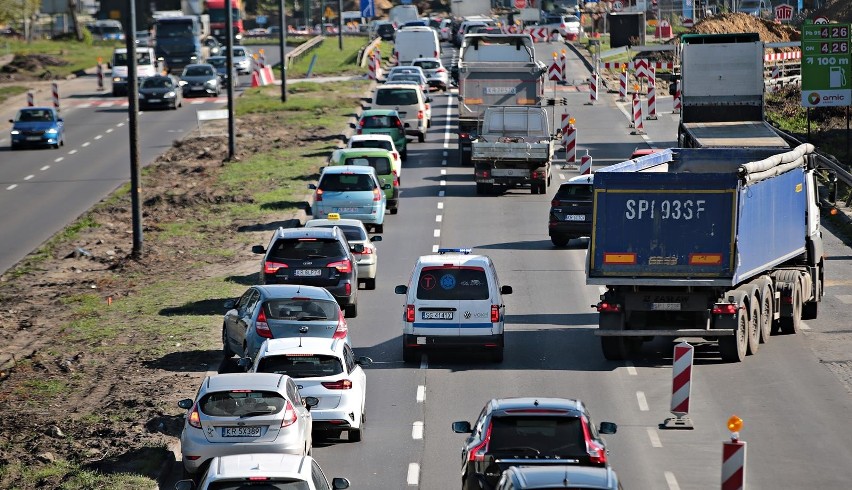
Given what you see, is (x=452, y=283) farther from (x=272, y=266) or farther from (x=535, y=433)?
(x=535, y=433)

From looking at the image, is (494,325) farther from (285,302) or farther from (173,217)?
(173,217)

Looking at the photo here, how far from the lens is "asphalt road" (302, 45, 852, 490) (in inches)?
748

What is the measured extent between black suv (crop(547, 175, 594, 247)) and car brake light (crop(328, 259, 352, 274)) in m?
9.25

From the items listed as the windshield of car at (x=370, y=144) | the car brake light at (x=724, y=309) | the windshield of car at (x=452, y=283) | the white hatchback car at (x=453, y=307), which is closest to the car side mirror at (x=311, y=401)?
the white hatchback car at (x=453, y=307)

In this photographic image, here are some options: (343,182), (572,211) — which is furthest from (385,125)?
(572,211)

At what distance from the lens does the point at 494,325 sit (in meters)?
24.8

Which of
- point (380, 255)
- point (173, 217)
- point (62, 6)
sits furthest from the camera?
point (62, 6)

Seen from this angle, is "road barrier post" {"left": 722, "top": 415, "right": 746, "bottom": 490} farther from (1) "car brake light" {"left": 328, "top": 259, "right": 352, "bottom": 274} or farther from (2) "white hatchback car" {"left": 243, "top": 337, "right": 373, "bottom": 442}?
(1) "car brake light" {"left": 328, "top": 259, "right": 352, "bottom": 274}

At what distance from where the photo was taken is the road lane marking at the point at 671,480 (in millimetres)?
17969

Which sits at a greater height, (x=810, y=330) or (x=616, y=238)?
(x=616, y=238)

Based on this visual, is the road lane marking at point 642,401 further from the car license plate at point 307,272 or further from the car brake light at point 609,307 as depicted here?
the car license plate at point 307,272

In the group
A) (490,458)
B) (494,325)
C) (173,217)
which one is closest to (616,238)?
(494,325)

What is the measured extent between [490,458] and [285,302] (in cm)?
924

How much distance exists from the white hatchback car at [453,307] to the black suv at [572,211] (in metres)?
11.9
